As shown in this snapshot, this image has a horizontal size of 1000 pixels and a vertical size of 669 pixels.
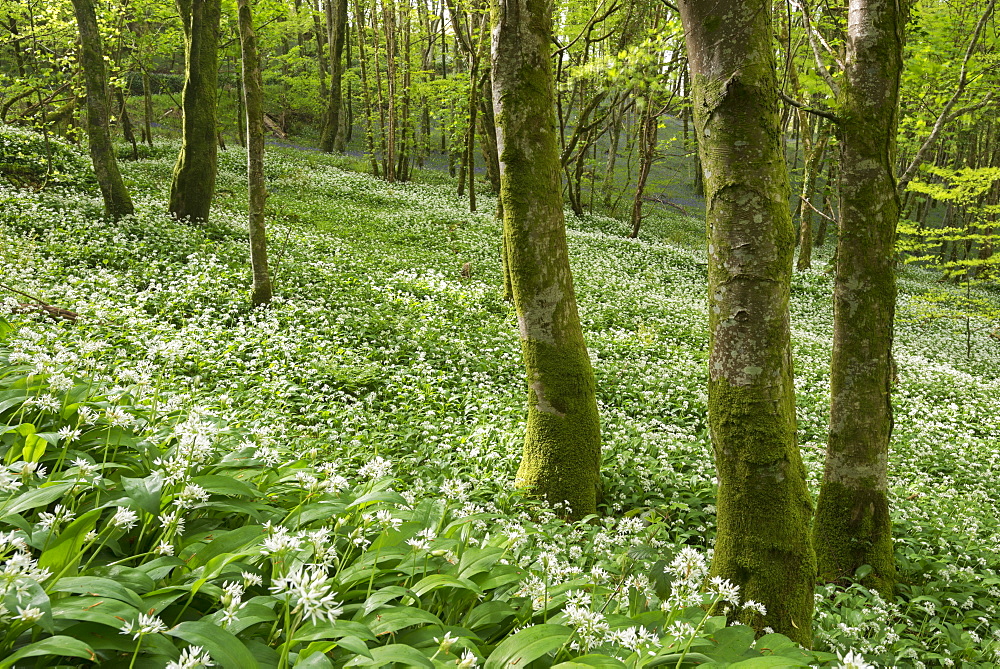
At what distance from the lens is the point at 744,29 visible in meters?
2.69

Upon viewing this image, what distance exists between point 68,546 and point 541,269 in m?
3.52

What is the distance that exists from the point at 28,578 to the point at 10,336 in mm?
3929

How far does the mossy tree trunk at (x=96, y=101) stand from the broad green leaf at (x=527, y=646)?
12.5 m

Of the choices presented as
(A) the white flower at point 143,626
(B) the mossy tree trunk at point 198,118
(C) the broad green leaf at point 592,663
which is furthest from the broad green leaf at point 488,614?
(B) the mossy tree trunk at point 198,118

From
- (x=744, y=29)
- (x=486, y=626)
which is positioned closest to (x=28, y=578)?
(x=486, y=626)

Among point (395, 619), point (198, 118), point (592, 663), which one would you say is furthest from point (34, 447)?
point (198, 118)

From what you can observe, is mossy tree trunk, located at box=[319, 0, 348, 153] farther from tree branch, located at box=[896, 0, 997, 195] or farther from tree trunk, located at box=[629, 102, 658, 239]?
tree branch, located at box=[896, 0, 997, 195]

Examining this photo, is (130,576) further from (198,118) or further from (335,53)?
(335,53)

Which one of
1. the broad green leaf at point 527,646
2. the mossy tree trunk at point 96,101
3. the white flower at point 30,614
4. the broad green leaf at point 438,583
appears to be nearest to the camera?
the white flower at point 30,614

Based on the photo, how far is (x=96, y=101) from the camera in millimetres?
10430

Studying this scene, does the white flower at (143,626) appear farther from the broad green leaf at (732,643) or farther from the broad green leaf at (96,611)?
the broad green leaf at (732,643)

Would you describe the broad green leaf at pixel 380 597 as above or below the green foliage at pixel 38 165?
below

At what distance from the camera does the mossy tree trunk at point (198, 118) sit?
11641 millimetres

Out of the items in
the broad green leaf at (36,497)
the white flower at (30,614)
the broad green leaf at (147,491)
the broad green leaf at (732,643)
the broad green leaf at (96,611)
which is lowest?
the broad green leaf at (732,643)
